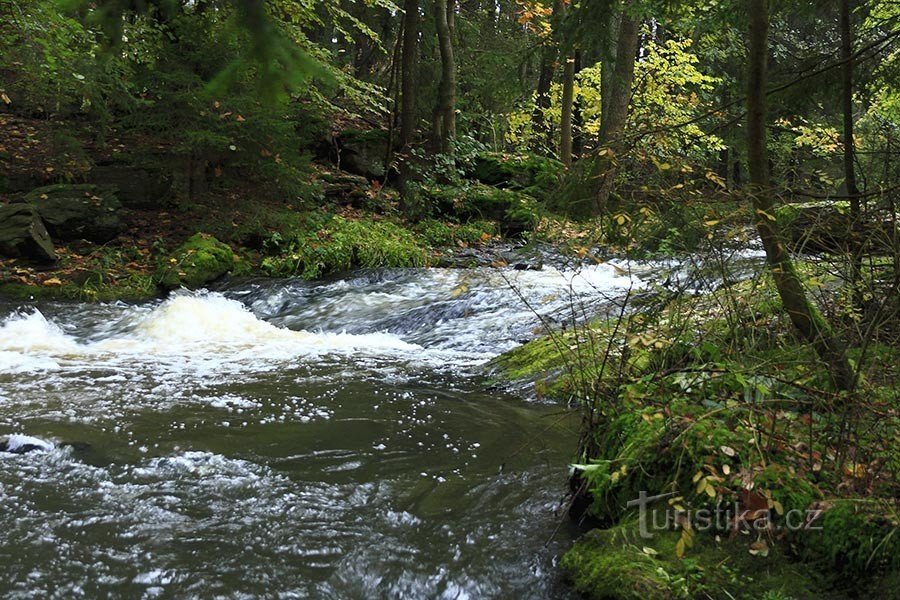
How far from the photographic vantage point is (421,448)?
16.1 ft

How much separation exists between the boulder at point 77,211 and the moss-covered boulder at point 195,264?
1.52m

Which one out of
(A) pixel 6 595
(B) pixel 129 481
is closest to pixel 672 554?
(A) pixel 6 595

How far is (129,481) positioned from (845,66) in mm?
5757

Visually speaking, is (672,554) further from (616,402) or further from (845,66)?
(845,66)

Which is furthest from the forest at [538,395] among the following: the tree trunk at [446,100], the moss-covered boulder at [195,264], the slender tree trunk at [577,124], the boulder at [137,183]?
the slender tree trunk at [577,124]

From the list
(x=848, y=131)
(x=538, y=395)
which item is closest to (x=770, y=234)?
(x=538, y=395)

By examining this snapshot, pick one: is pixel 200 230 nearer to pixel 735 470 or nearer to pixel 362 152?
pixel 362 152

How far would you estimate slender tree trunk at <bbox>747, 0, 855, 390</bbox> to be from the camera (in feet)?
11.2

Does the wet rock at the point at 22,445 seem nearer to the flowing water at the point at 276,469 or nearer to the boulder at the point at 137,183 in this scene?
the flowing water at the point at 276,469

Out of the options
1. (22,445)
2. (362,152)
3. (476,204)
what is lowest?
(22,445)

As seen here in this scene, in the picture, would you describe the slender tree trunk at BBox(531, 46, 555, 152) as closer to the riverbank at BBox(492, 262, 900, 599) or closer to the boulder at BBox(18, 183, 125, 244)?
the boulder at BBox(18, 183, 125, 244)

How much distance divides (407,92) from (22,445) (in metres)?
13.3

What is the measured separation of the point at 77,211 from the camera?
12719 millimetres

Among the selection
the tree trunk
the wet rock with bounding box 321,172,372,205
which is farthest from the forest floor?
the tree trunk
